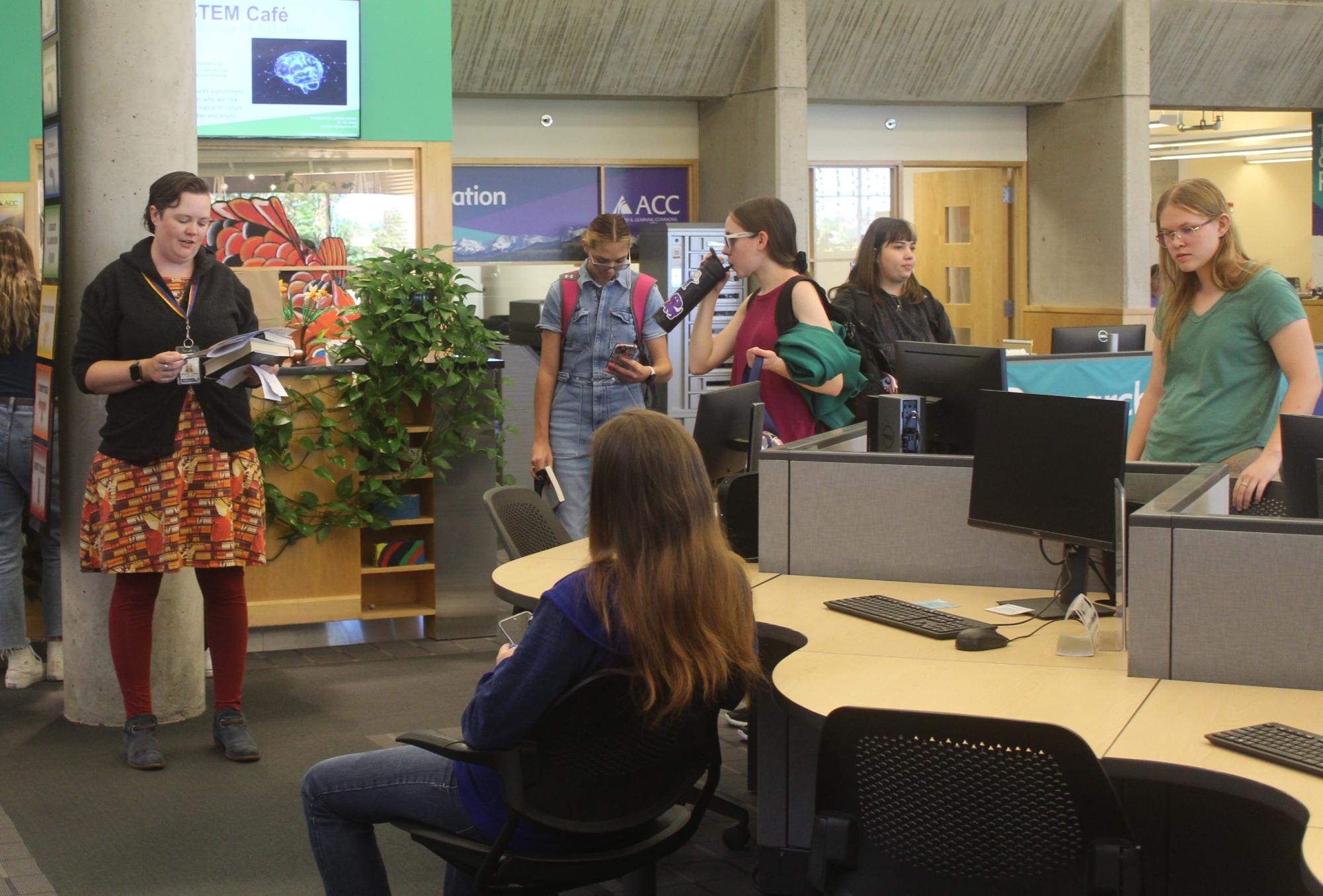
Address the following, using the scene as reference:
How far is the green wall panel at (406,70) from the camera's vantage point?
26.6 feet

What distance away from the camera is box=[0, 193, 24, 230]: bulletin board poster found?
7.44 metres

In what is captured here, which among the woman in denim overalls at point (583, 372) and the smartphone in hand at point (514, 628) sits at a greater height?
the woman in denim overalls at point (583, 372)

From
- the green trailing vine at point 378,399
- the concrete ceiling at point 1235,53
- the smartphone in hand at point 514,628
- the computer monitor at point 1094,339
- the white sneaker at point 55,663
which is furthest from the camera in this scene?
the concrete ceiling at point 1235,53

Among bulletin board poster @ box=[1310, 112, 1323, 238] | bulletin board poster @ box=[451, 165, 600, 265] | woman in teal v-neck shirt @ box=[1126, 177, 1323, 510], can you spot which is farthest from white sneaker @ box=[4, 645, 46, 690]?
bulletin board poster @ box=[1310, 112, 1323, 238]

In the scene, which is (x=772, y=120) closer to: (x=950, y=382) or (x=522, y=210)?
(x=522, y=210)

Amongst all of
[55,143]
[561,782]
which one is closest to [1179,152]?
[55,143]

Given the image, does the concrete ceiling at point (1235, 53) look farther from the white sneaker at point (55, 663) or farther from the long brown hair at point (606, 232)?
the white sneaker at point (55, 663)

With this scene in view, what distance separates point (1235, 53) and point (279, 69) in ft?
28.6

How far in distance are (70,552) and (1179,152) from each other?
1720 centimetres

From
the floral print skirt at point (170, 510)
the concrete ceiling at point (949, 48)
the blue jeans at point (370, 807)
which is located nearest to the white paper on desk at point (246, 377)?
the floral print skirt at point (170, 510)

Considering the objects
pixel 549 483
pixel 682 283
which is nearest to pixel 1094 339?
pixel 549 483

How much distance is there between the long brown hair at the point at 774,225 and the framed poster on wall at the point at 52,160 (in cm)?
211

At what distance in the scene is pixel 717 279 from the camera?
193 inches

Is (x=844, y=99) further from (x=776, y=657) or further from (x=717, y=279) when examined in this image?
(x=776, y=657)
